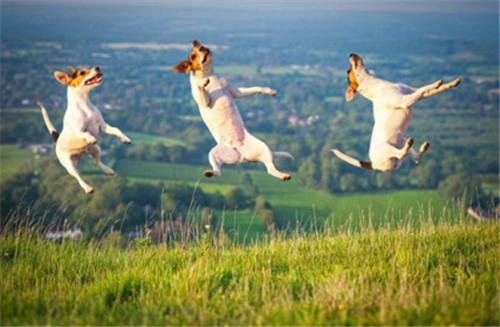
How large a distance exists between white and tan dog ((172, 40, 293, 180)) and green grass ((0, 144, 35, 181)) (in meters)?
47.0

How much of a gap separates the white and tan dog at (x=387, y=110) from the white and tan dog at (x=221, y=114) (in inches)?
38.2

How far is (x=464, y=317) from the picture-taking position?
19.0 feet

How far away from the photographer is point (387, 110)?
6.61 metres

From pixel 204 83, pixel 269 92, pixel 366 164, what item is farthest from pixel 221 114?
pixel 366 164

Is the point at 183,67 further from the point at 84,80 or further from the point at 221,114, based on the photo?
the point at 84,80

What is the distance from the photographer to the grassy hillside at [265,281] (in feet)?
20.3

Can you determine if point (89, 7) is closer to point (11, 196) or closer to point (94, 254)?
point (11, 196)

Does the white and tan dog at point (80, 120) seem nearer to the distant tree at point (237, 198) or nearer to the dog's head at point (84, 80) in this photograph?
the dog's head at point (84, 80)

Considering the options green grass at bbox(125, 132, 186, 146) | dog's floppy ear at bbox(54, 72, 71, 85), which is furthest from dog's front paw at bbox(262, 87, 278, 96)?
green grass at bbox(125, 132, 186, 146)

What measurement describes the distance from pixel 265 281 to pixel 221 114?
2.04m

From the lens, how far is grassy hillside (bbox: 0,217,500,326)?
6191 millimetres

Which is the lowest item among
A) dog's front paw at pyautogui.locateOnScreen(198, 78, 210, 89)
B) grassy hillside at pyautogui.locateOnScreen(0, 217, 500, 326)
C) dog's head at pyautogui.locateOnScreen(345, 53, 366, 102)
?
grassy hillside at pyautogui.locateOnScreen(0, 217, 500, 326)

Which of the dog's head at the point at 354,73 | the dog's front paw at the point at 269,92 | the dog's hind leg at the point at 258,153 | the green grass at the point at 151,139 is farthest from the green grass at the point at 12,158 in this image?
the dog's head at the point at 354,73

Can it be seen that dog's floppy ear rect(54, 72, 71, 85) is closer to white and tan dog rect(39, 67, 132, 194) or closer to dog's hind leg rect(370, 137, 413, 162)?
white and tan dog rect(39, 67, 132, 194)
